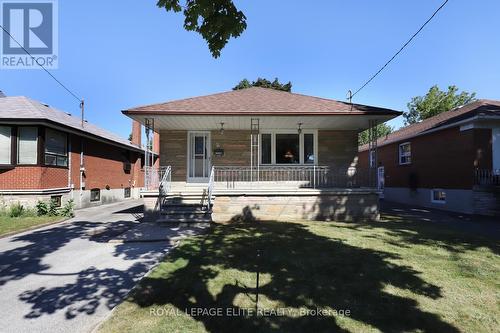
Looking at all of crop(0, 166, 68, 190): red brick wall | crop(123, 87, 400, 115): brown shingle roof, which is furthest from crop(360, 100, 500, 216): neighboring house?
crop(0, 166, 68, 190): red brick wall

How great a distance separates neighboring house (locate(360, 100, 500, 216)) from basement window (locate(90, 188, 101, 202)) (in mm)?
14639

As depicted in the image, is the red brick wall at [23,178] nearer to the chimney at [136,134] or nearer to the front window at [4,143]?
the front window at [4,143]

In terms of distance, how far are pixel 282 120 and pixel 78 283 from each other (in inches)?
339

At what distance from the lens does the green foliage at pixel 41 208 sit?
11180mm

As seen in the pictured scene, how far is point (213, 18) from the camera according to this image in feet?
13.5

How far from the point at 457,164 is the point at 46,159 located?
61.8 ft

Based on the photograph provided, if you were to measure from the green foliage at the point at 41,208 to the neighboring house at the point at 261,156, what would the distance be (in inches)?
169

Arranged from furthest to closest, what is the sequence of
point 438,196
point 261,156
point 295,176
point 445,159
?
point 438,196 < point 445,159 < point 261,156 < point 295,176

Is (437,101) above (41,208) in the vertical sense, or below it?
above

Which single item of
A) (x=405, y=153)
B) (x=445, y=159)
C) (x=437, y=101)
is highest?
(x=437, y=101)

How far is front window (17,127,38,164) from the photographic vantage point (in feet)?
38.9

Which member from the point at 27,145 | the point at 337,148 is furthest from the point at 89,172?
the point at 337,148

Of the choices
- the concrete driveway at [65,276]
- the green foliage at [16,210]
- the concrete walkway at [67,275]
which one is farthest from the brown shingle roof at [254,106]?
the green foliage at [16,210]

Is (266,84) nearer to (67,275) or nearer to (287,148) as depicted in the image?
(287,148)
